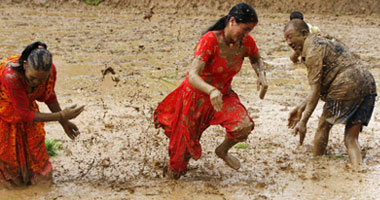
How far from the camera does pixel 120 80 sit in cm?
814

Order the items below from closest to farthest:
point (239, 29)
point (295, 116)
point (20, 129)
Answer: point (239, 29)
point (20, 129)
point (295, 116)

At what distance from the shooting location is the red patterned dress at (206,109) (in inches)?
157

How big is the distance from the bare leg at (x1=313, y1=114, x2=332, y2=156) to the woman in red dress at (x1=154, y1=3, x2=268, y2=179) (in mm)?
891

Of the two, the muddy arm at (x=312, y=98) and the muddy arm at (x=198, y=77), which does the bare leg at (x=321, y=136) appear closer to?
the muddy arm at (x=312, y=98)

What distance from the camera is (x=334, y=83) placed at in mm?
4516

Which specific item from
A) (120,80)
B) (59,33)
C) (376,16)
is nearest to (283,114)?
(120,80)

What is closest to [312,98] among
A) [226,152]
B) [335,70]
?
[335,70]

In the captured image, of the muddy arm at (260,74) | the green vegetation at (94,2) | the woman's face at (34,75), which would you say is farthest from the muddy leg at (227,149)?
the green vegetation at (94,2)

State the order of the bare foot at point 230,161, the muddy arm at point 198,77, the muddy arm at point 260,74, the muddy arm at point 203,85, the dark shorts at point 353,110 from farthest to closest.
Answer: the dark shorts at point 353,110 → the bare foot at point 230,161 → the muddy arm at point 260,74 → the muddy arm at point 198,77 → the muddy arm at point 203,85

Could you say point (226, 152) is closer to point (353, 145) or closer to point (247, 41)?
point (247, 41)

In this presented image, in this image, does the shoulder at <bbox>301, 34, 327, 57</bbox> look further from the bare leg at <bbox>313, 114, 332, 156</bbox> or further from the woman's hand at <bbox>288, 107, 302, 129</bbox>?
the bare leg at <bbox>313, 114, 332, 156</bbox>

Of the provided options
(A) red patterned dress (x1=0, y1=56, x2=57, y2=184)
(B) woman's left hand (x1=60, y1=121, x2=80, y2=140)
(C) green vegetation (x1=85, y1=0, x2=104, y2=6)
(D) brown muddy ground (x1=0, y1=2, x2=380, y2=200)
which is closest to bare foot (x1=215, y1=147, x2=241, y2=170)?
(D) brown muddy ground (x1=0, y1=2, x2=380, y2=200)

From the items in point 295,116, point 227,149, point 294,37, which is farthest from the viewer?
point 295,116

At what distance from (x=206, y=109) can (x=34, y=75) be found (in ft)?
4.67
